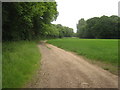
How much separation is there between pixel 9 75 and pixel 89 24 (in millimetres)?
87365

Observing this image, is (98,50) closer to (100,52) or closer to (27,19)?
(100,52)

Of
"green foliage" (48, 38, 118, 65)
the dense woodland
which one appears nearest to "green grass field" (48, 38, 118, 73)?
"green foliage" (48, 38, 118, 65)

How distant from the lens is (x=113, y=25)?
221 ft

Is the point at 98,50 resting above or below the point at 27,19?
below

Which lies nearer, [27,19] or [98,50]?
[27,19]

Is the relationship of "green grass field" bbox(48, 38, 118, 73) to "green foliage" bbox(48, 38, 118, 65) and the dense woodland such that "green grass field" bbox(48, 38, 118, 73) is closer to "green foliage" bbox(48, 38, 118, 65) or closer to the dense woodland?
"green foliage" bbox(48, 38, 118, 65)

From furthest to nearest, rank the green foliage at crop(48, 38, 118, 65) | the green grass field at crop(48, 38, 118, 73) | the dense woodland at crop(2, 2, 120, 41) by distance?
the dense woodland at crop(2, 2, 120, 41)
the green foliage at crop(48, 38, 118, 65)
the green grass field at crop(48, 38, 118, 73)

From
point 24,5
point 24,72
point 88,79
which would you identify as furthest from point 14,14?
point 88,79

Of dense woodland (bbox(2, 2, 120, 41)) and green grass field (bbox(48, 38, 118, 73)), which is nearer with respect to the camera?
green grass field (bbox(48, 38, 118, 73))

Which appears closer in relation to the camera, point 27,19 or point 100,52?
point 100,52

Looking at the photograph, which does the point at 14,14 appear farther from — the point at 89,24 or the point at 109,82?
the point at 89,24

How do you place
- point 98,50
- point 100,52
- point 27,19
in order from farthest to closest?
point 98,50 → point 27,19 → point 100,52

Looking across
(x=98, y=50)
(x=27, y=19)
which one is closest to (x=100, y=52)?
(x=98, y=50)

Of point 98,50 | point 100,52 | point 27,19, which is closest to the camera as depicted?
point 100,52
